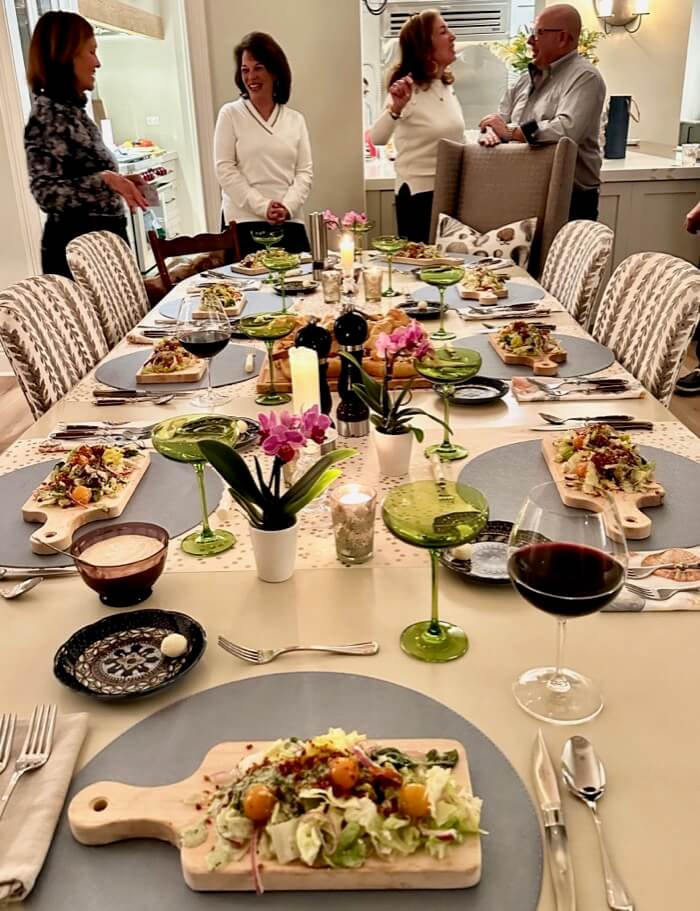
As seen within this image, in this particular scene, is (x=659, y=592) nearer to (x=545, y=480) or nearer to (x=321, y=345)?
(x=545, y=480)

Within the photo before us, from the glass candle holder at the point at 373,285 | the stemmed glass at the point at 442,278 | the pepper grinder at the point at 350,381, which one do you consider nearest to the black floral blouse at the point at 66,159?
the glass candle holder at the point at 373,285

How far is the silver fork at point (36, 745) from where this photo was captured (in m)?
0.76

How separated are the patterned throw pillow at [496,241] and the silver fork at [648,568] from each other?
8.56 feet

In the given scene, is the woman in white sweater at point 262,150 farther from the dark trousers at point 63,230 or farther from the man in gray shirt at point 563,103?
the man in gray shirt at point 563,103

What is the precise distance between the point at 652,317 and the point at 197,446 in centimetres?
129

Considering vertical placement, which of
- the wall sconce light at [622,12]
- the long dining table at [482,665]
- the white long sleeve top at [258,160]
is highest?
the wall sconce light at [622,12]

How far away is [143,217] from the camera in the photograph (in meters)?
5.13

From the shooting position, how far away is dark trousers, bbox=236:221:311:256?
143 inches

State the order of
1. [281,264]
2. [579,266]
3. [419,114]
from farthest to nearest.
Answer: [419,114], [579,266], [281,264]

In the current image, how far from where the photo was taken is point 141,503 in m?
1.29

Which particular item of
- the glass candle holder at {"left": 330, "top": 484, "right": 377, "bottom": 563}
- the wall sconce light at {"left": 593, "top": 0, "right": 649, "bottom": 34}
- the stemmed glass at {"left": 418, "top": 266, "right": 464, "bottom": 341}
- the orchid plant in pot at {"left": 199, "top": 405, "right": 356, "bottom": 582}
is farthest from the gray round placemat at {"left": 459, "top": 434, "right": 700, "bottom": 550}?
the wall sconce light at {"left": 593, "top": 0, "right": 649, "bottom": 34}

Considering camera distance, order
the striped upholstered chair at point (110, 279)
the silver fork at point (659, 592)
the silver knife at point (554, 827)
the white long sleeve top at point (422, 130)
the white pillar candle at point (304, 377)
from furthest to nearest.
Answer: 1. the white long sleeve top at point (422, 130)
2. the striped upholstered chair at point (110, 279)
3. the white pillar candle at point (304, 377)
4. the silver fork at point (659, 592)
5. the silver knife at point (554, 827)

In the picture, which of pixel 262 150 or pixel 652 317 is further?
pixel 262 150

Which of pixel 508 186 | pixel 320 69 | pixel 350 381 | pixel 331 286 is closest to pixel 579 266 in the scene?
pixel 331 286
